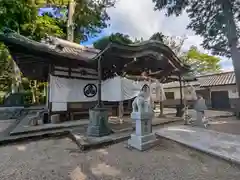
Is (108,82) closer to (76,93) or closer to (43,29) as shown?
(76,93)

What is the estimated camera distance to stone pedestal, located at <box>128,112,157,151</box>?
3986 mm

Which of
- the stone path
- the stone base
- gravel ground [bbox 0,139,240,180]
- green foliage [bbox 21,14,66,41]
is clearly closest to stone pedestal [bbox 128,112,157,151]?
the stone base

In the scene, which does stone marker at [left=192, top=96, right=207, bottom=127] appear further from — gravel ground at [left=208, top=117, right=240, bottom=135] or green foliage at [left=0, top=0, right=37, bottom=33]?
green foliage at [left=0, top=0, right=37, bottom=33]

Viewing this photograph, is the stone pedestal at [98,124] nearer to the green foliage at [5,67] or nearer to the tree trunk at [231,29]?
the tree trunk at [231,29]

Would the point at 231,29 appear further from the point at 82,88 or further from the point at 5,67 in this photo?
the point at 5,67

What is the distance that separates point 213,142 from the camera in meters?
4.20

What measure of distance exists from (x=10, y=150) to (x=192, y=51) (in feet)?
81.4

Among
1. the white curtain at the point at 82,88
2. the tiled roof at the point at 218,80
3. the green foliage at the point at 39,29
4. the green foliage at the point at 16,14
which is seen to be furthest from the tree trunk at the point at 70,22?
the tiled roof at the point at 218,80

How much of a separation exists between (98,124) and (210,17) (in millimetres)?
7509

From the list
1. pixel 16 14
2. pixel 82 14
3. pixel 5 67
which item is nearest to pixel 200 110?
pixel 16 14

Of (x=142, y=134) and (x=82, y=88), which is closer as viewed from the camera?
(x=142, y=134)

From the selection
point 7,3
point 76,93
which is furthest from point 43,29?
point 76,93

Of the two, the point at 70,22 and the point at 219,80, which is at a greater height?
the point at 70,22

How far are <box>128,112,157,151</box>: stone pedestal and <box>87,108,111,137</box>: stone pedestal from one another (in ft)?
3.50
